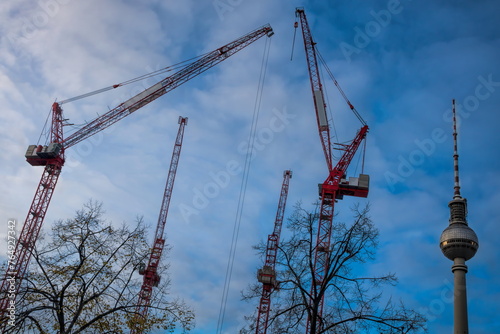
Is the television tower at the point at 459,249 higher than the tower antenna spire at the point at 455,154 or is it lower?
lower

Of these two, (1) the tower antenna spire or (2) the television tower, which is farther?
(1) the tower antenna spire

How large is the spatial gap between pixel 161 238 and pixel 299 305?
71674 millimetres

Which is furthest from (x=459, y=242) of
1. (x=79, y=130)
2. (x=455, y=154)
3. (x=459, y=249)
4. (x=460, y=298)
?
(x=79, y=130)

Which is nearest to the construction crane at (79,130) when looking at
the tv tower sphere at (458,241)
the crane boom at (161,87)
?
the crane boom at (161,87)

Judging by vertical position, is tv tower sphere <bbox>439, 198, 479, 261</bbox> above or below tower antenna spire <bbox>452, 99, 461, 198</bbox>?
below

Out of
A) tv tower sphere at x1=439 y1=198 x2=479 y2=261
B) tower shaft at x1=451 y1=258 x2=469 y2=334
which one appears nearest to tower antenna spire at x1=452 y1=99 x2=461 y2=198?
tv tower sphere at x1=439 y1=198 x2=479 y2=261

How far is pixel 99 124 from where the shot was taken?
87.8m

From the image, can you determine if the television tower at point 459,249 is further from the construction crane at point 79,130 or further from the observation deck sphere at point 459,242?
the construction crane at point 79,130

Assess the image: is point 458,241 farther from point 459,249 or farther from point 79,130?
point 79,130

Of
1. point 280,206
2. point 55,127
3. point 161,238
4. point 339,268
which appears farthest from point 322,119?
point 339,268

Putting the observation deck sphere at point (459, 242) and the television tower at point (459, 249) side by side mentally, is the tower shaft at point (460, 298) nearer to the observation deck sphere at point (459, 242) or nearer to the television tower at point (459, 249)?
the television tower at point (459, 249)

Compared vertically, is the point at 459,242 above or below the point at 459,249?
above

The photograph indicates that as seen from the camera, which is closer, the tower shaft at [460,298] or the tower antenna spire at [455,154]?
the tower shaft at [460,298]

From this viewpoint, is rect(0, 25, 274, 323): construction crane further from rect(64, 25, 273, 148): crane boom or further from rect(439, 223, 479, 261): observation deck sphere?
rect(439, 223, 479, 261): observation deck sphere
